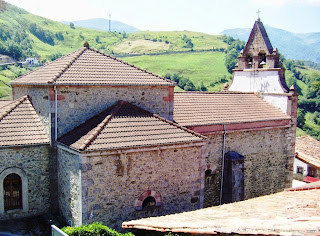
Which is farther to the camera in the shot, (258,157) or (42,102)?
(258,157)

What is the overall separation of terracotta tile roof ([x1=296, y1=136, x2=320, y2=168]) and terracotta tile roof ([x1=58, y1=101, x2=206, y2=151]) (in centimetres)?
1817

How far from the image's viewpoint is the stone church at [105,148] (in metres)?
12.1

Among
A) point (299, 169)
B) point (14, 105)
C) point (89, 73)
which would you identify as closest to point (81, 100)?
point (89, 73)

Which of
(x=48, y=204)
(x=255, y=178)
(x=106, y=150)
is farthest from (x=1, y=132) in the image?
(x=255, y=178)

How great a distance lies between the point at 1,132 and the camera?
41.5 feet

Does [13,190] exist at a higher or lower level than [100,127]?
lower

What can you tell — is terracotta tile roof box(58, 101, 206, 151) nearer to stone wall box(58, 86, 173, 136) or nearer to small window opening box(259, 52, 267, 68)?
stone wall box(58, 86, 173, 136)

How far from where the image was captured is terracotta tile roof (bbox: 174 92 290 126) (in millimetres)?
16856

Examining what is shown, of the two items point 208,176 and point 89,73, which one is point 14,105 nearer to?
point 89,73

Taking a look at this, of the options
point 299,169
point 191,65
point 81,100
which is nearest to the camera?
point 81,100

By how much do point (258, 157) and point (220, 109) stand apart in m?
3.34

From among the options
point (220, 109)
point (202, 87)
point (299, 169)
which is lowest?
point (299, 169)

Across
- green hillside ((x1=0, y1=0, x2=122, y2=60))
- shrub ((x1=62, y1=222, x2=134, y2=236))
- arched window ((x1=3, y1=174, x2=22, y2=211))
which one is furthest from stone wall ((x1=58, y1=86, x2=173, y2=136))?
green hillside ((x1=0, y1=0, x2=122, y2=60))

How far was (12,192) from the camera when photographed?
1262cm
